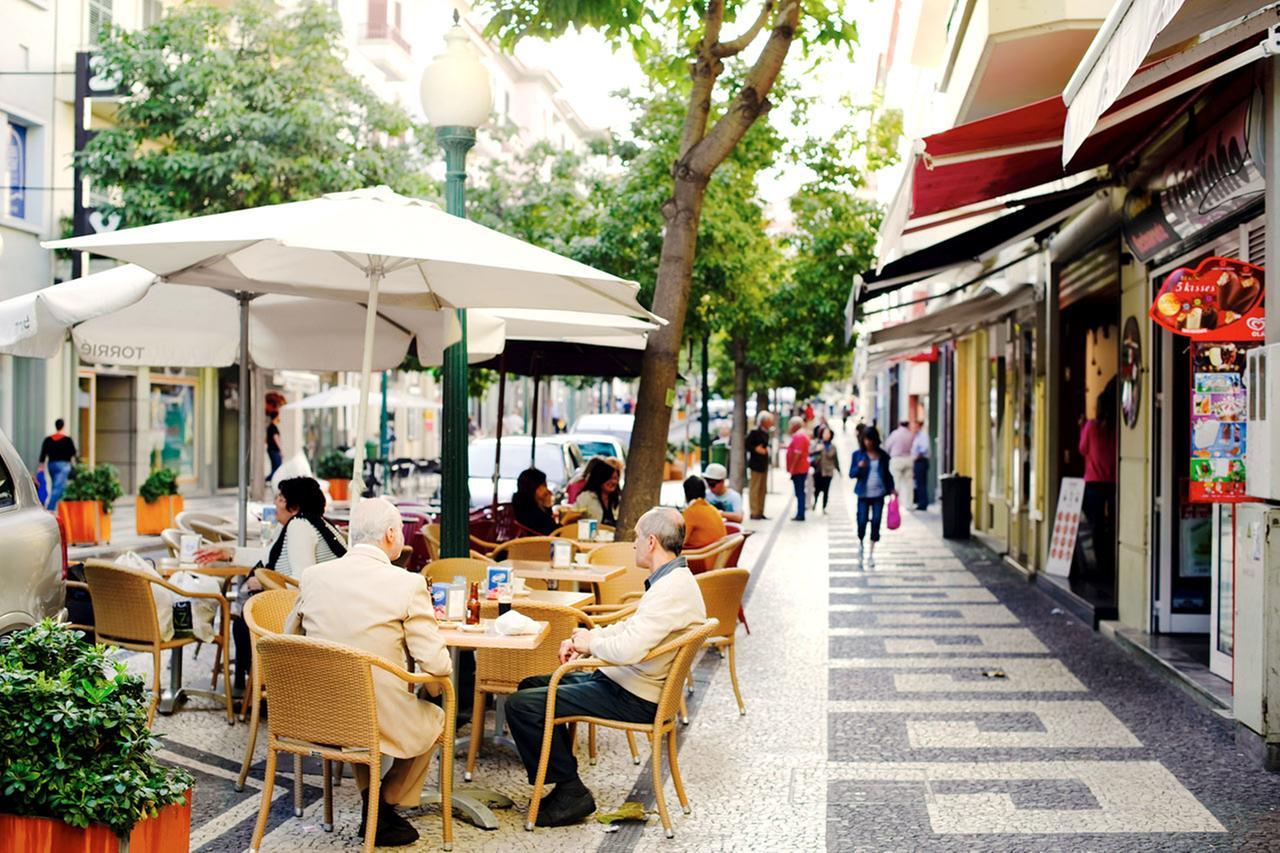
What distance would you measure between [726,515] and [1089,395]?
579 cm

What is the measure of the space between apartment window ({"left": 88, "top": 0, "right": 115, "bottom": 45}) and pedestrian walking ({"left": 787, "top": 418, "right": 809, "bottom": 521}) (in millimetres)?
13531

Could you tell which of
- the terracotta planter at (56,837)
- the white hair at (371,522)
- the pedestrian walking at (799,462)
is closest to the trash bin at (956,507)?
the pedestrian walking at (799,462)

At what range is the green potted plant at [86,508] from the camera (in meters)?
17.0

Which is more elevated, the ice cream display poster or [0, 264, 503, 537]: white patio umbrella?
[0, 264, 503, 537]: white patio umbrella

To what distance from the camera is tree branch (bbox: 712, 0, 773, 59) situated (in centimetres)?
1066

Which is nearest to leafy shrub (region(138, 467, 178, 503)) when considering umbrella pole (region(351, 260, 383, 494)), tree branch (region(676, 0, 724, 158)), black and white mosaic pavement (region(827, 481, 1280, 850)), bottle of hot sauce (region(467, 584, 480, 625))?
black and white mosaic pavement (region(827, 481, 1280, 850))

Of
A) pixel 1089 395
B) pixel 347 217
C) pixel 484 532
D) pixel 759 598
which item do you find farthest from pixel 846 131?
pixel 347 217

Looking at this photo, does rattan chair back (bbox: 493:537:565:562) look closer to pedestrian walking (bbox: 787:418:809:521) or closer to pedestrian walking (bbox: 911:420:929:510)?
pedestrian walking (bbox: 787:418:809:521)

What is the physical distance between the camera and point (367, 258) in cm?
734

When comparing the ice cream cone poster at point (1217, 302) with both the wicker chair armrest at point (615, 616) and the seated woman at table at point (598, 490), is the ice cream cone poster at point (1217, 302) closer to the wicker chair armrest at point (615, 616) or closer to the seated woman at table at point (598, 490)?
the wicker chair armrest at point (615, 616)

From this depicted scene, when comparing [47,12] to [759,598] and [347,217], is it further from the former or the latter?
[347,217]

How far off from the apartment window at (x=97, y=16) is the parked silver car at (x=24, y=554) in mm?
19962

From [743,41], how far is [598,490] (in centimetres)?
430

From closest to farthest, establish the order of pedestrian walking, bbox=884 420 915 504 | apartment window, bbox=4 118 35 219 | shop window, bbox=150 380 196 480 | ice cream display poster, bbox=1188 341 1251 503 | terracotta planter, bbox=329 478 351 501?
ice cream display poster, bbox=1188 341 1251 503, apartment window, bbox=4 118 35 219, terracotta planter, bbox=329 478 351 501, pedestrian walking, bbox=884 420 915 504, shop window, bbox=150 380 196 480
